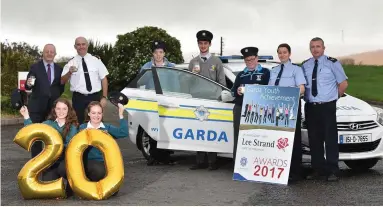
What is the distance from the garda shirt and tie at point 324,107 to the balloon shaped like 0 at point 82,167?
2.75 m

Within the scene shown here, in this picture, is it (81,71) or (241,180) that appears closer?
(241,180)

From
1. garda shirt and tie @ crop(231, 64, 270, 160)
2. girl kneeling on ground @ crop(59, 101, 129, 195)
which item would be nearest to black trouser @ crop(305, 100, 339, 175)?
garda shirt and tie @ crop(231, 64, 270, 160)

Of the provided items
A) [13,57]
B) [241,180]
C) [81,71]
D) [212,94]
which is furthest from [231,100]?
[13,57]

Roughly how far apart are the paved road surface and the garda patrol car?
1.20 feet

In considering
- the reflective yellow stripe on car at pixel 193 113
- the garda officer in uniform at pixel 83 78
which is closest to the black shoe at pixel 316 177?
the reflective yellow stripe on car at pixel 193 113

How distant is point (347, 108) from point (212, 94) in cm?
188

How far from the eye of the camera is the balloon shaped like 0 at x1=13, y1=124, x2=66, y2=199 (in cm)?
848

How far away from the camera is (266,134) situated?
9664 millimetres

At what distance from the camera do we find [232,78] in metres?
11.2

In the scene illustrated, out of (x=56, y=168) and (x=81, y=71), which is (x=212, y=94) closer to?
(x=81, y=71)

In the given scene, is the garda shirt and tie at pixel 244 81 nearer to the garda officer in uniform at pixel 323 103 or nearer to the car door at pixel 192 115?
the car door at pixel 192 115

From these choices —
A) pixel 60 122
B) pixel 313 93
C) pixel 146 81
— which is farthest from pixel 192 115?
pixel 60 122

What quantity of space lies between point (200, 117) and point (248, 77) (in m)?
1.00

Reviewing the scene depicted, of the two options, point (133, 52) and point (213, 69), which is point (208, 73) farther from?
point (133, 52)
